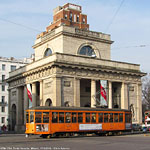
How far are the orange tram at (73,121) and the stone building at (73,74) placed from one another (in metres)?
6.30

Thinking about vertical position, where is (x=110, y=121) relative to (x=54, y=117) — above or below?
below

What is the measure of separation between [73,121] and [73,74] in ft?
41.0

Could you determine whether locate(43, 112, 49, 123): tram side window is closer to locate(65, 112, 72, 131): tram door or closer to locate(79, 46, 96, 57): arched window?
locate(65, 112, 72, 131): tram door

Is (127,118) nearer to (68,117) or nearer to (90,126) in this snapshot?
(90,126)

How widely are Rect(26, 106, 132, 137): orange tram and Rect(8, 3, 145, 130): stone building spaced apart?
6301 mm

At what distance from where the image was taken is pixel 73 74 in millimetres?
42156

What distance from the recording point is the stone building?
136 ft

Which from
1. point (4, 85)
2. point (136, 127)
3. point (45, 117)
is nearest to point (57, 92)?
point (45, 117)

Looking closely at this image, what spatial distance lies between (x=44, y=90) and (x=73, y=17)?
55.6 feet

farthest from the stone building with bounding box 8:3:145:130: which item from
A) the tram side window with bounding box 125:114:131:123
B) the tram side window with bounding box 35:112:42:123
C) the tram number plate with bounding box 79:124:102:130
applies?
the tram side window with bounding box 35:112:42:123

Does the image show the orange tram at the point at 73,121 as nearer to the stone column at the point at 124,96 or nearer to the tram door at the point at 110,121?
the tram door at the point at 110,121

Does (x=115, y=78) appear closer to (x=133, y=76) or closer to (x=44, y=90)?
(x=133, y=76)

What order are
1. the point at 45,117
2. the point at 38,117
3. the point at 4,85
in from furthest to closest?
the point at 4,85 → the point at 45,117 → the point at 38,117

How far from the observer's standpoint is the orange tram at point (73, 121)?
2877 cm
